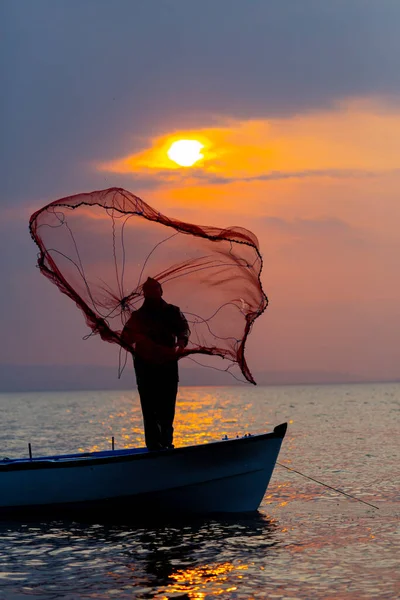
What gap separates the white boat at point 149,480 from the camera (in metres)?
18.2

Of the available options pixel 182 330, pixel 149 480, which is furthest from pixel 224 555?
pixel 182 330

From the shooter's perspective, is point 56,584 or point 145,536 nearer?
point 56,584

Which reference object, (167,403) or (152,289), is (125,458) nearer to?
(167,403)

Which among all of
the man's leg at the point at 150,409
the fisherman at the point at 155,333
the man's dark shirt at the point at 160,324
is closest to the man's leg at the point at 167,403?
the man's leg at the point at 150,409

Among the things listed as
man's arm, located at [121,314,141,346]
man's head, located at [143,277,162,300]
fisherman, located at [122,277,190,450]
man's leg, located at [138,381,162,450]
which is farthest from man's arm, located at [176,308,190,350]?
man's leg, located at [138,381,162,450]

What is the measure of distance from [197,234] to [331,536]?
274 inches

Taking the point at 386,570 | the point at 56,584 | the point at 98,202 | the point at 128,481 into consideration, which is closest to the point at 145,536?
the point at 128,481

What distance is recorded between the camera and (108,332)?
17.1 metres

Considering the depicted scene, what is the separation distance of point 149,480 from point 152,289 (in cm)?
405

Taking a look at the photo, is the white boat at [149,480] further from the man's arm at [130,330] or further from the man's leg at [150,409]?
the man's arm at [130,330]

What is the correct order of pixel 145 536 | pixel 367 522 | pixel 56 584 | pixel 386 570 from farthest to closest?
pixel 367 522 → pixel 145 536 → pixel 386 570 → pixel 56 584

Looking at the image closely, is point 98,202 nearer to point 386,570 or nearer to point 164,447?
point 164,447

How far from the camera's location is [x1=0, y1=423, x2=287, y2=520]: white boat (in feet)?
59.6

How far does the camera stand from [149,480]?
18328mm
